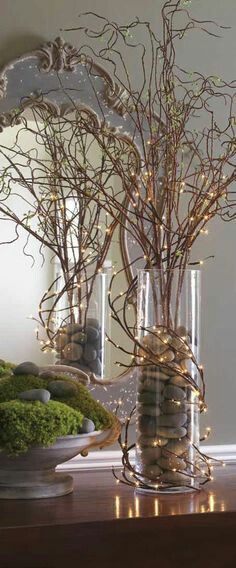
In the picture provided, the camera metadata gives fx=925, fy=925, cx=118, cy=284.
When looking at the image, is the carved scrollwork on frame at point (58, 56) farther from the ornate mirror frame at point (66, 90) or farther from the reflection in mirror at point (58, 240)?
the reflection in mirror at point (58, 240)

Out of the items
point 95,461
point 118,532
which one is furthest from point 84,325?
point 118,532

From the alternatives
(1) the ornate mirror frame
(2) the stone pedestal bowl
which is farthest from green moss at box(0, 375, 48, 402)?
(1) the ornate mirror frame

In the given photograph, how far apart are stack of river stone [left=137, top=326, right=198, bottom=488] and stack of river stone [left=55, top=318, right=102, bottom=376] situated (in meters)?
0.33

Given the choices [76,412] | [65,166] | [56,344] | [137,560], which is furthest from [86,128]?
[137,560]

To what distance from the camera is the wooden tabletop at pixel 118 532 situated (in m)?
1.76

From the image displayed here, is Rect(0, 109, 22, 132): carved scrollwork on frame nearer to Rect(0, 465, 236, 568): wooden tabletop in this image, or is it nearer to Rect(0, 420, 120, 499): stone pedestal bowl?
Rect(0, 420, 120, 499): stone pedestal bowl

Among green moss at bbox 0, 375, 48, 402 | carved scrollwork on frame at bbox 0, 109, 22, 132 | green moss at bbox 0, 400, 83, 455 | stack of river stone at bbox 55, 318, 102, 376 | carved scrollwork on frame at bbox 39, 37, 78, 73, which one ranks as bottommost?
green moss at bbox 0, 400, 83, 455

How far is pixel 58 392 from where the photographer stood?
2049mm

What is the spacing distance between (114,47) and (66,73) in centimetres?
18

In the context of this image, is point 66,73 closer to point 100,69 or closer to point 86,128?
point 100,69

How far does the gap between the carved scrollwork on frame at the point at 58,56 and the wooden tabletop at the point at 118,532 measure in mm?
1139

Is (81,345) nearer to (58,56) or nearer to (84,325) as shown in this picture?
(84,325)

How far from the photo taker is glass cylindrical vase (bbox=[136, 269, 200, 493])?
2104mm

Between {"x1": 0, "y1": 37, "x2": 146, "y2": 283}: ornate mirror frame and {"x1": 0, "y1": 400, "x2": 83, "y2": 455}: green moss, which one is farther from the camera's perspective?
{"x1": 0, "y1": 37, "x2": 146, "y2": 283}: ornate mirror frame
